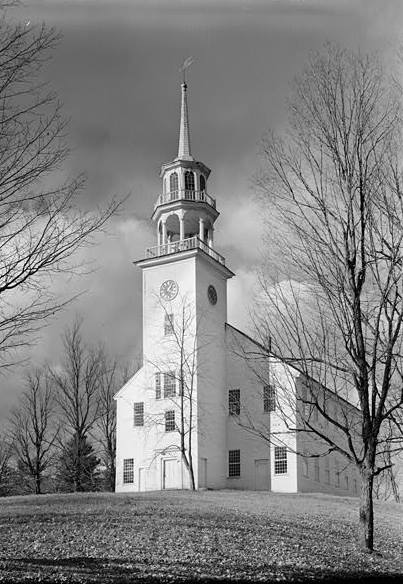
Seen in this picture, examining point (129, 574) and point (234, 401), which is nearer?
point (129, 574)

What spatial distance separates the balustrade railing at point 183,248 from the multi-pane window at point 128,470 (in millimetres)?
11708

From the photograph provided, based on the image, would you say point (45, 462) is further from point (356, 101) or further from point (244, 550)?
point (356, 101)

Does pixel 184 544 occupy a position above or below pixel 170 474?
below

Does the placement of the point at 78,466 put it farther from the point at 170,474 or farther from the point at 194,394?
the point at 194,394

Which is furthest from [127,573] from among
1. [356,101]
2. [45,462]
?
[45,462]

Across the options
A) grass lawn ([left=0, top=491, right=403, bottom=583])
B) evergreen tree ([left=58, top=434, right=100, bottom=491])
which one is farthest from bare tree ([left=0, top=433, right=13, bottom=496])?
grass lawn ([left=0, top=491, right=403, bottom=583])

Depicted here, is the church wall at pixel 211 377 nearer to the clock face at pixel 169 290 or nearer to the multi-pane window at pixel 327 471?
the clock face at pixel 169 290

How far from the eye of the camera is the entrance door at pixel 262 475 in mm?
40562

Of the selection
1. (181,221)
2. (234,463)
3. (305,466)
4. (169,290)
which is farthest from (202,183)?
(305,466)

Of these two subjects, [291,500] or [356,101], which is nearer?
[356,101]

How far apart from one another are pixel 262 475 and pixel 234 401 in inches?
170

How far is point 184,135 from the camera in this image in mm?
47844

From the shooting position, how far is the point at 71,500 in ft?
88.5

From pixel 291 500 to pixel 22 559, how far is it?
60.8 ft
